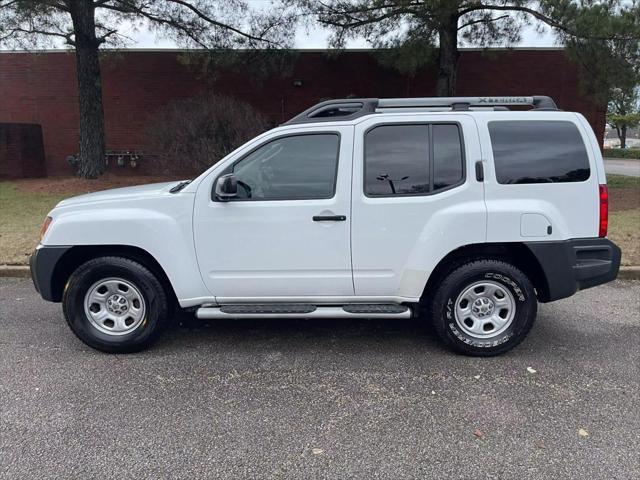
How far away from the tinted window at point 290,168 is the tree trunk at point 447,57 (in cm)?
924

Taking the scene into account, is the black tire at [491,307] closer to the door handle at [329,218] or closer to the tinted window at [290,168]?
the door handle at [329,218]

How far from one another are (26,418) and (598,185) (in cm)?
439

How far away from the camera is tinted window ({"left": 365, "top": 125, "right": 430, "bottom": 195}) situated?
4.06 metres

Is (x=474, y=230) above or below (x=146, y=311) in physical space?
above

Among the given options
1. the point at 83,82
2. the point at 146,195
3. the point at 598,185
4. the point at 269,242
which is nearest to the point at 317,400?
the point at 269,242

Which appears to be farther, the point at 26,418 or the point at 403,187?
the point at 403,187

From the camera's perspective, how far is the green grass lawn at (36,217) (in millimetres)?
7156

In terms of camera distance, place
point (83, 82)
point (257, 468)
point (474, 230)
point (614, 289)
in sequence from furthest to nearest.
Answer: point (83, 82) → point (614, 289) → point (474, 230) → point (257, 468)

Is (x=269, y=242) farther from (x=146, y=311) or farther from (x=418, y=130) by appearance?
(x=418, y=130)

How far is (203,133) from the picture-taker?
1278cm

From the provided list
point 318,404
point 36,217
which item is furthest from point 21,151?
point 318,404

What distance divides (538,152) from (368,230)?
146 centimetres

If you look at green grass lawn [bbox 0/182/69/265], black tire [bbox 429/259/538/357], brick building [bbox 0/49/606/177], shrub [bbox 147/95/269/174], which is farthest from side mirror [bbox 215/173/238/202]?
brick building [bbox 0/49/606/177]

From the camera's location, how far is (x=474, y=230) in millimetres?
3982
